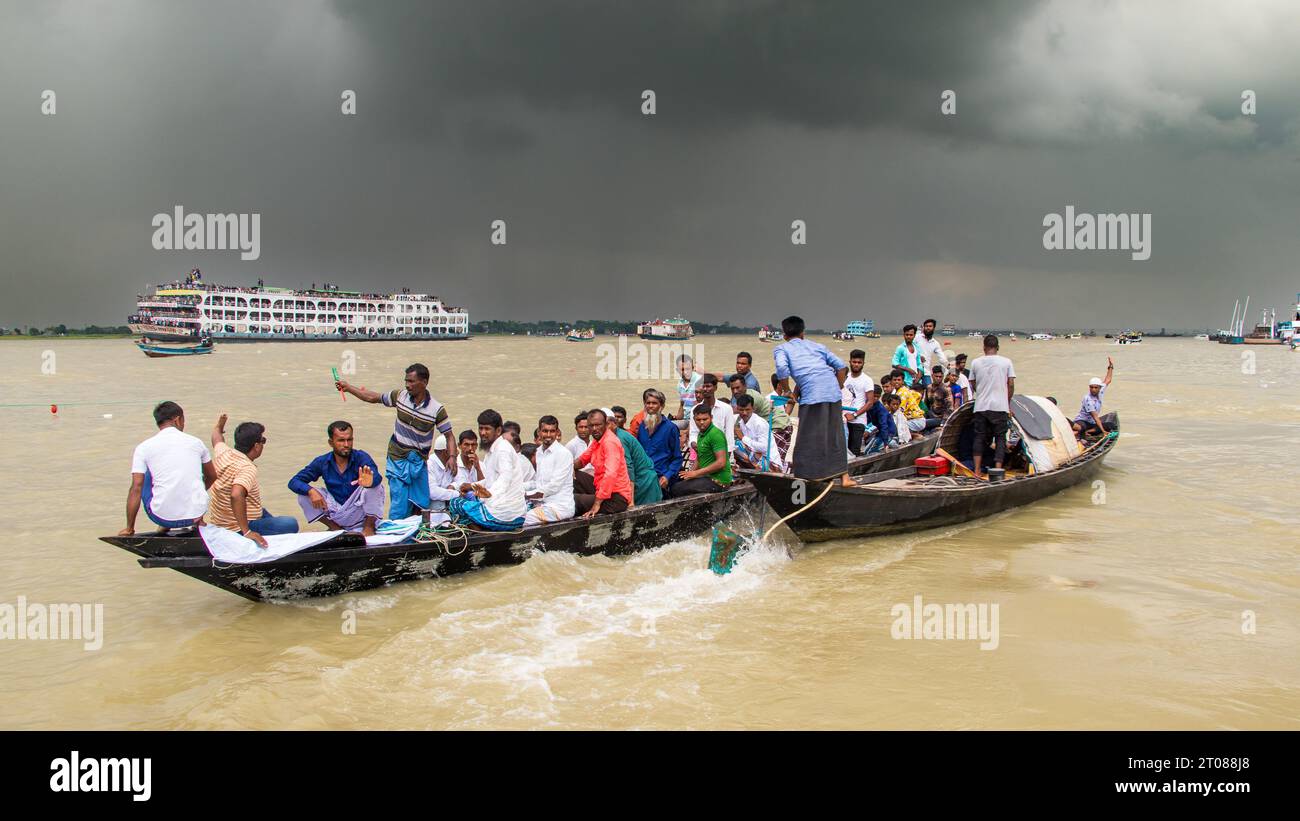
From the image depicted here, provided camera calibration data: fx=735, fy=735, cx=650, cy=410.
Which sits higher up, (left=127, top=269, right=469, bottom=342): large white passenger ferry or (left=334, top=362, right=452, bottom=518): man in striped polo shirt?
(left=127, top=269, right=469, bottom=342): large white passenger ferry

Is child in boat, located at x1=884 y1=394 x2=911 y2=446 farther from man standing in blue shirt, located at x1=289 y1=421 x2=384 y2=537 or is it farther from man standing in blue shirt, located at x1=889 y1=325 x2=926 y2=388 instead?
man standing in blue shirt, located at x1=289 y1=421 x2=384 y2=537

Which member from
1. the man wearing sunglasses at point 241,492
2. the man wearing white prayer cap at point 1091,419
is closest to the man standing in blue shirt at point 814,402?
Answer: the man wearing sunglasses at point 241,492

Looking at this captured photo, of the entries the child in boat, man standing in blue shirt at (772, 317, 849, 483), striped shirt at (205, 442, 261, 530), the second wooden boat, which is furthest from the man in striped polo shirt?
the child in boat

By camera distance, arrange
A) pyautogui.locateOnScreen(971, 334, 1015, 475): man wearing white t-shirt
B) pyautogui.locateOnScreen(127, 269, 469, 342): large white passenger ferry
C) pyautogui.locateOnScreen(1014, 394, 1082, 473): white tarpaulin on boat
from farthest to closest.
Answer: pyautogui.locateOnScreen(127, 269, 469, 342): large white passenger ferry < pyautogui.locateOnScreen(1014, 394, 1082, 473): white tarpaulin on boat < pyautogui.locateOnScreen(971, 334, 1015, 475): man wearing white t-shirt

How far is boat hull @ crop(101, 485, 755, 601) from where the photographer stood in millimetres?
5328

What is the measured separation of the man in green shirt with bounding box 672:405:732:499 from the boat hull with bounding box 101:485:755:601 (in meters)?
0.24

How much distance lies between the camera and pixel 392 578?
6008 millimetres

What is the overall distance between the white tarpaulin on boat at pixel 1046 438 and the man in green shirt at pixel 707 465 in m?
4.77

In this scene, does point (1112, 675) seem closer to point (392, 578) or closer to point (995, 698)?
point (995, 698)

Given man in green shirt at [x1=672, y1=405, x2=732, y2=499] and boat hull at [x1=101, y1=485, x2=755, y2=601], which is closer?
boat hull at [x1=101, y1=485, x2=755, y2=601]

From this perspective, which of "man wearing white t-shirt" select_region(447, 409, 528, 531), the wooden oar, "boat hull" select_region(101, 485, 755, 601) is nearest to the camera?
"boat hull" select_region(101, 485, 755, 601)

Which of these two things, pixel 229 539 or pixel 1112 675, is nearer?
pixel 1112 675
